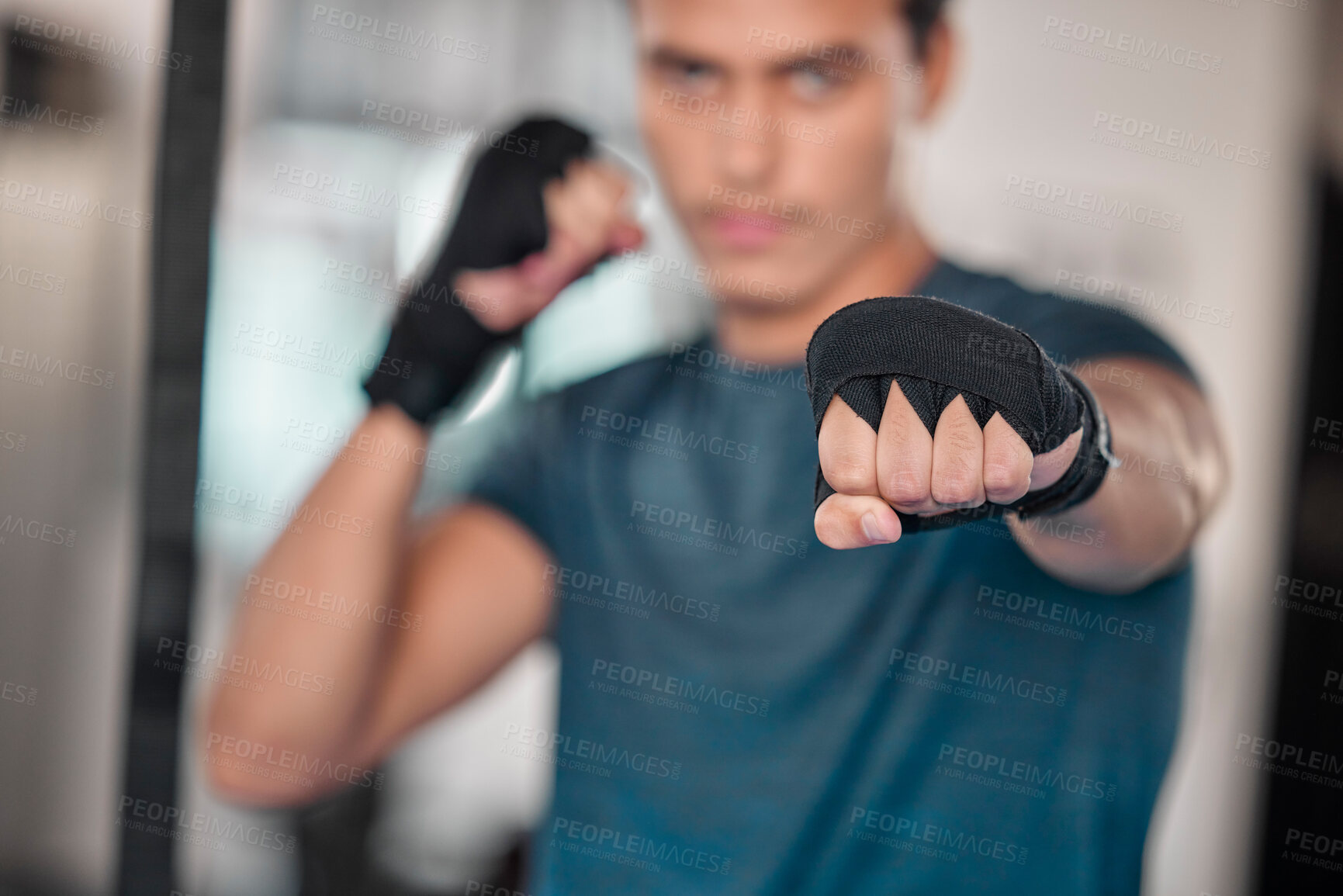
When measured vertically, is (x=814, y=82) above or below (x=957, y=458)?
above

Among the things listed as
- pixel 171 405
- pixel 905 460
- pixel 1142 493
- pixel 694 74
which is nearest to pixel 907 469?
pixel 905 460

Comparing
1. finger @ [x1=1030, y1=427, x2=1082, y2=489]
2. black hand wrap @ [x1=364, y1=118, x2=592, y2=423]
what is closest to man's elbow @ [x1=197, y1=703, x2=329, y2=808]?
black hand wrap @ [x1=364, y1=118, x2=592, y2=423]

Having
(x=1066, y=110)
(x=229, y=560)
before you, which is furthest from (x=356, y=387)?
(x=1066, y=110)

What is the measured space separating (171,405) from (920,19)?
1.09 m

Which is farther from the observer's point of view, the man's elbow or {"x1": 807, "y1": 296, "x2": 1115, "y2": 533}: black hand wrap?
the man's elbow

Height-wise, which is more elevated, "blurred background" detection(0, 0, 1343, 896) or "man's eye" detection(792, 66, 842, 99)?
"man's eye" detection(792, 66, 842, 99)

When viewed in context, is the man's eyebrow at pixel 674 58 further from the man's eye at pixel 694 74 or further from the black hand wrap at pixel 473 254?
the black hand wrap at pixel 473 254

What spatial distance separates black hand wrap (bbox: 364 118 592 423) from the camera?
0.86m

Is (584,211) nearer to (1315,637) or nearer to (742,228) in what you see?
(742,228)

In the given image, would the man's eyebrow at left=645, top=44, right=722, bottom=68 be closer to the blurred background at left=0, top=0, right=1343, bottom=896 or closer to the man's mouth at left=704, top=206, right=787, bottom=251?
the blurred background at left=0, top=0, right=1343, bottom=896

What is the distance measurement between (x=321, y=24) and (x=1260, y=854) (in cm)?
166

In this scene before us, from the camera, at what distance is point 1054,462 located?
1.53 feet

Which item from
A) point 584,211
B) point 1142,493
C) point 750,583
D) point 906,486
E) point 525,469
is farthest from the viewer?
point 525,469

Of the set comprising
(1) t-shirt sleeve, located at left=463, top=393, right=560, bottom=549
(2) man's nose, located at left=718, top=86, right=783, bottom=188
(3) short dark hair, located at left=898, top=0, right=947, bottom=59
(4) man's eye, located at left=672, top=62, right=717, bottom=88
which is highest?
(3) short dark hair, located at left=898, top=0, right=947, bottom=59
